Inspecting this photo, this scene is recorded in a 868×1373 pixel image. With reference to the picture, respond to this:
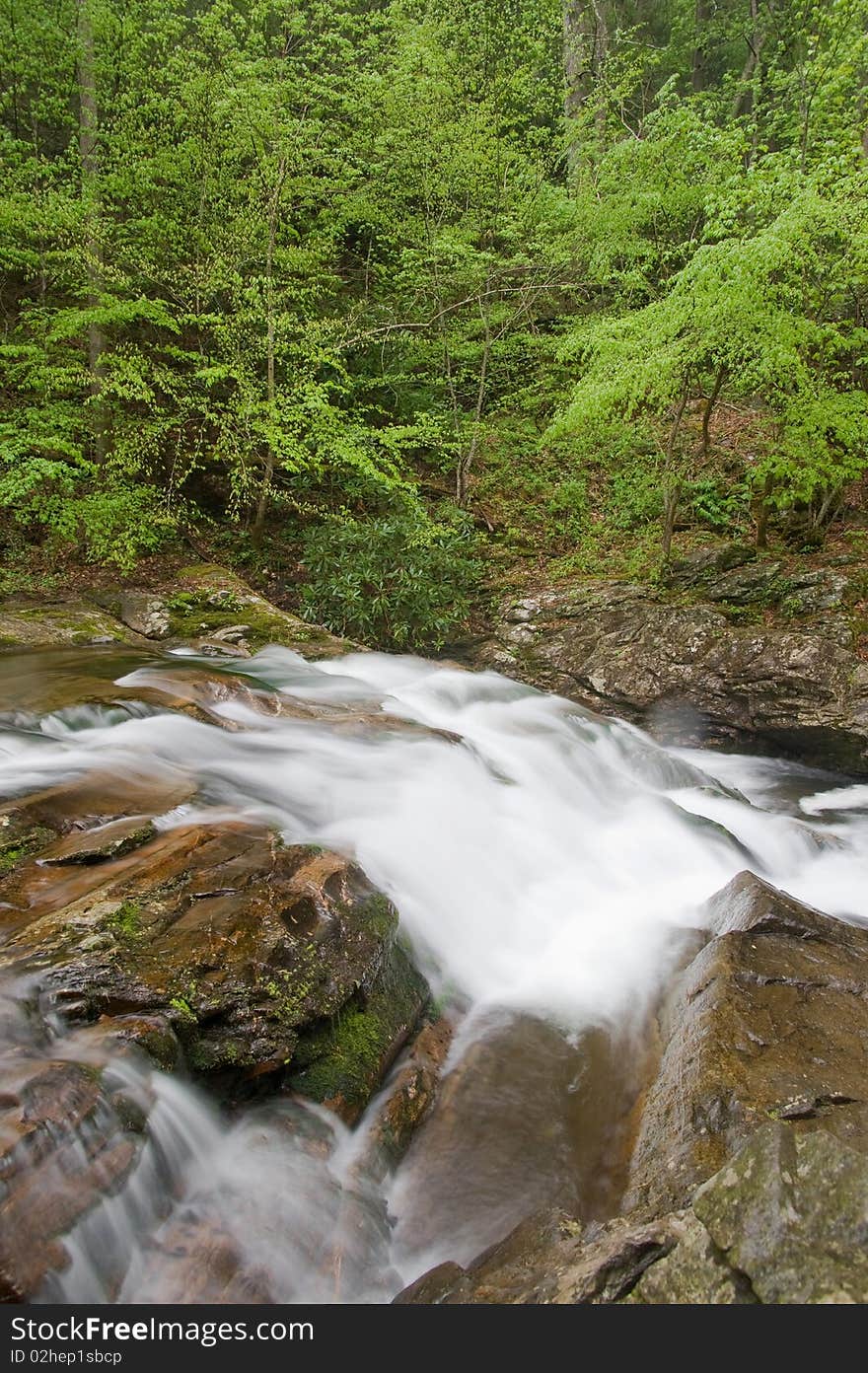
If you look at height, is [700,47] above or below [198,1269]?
above

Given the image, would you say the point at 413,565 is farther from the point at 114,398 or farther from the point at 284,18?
the point at 284,18

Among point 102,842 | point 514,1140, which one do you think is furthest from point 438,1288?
point 102,842

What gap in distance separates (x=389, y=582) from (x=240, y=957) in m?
7.51

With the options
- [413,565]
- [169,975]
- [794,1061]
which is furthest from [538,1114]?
[413,565]

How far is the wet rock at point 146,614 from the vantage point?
27.2 feet

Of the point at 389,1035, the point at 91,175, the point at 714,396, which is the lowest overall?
the point at 389,1035

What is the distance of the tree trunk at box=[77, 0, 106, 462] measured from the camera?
890 centimetres

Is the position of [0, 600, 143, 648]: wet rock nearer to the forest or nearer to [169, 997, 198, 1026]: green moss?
the forest

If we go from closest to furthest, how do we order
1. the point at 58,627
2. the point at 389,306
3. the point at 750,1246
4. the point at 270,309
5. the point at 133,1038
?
the point at 750,1246
the point at 133,1038
the point at 58,627
the point at 270,309
the point at 389,306

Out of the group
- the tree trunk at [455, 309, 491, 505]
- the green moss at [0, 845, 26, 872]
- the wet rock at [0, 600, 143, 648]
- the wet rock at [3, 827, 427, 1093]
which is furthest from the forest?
the wet rock at [3, 827, 427, 1093]

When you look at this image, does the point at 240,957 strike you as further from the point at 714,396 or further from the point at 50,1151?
the point at 714,396

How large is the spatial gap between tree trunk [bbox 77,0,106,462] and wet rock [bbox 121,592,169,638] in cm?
254

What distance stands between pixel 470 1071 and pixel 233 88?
442 inches

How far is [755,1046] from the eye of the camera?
2.88m
